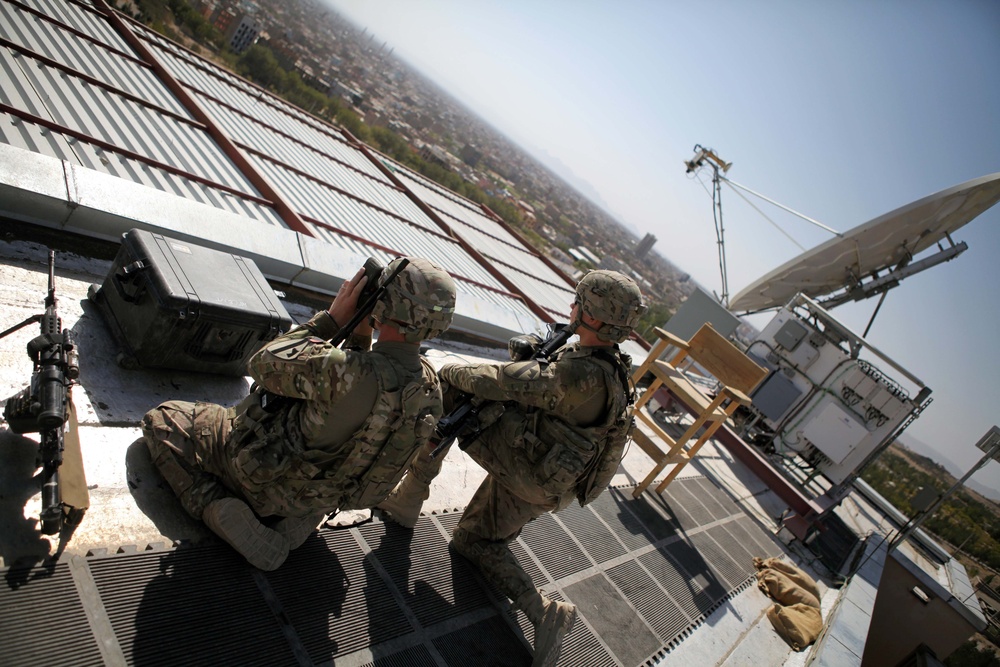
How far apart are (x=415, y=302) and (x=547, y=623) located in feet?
6.97

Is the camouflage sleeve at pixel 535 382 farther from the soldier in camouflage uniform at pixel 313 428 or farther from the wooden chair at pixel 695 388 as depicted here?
the wooden chair at pixel 695 388

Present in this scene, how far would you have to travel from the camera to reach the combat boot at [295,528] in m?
2.92

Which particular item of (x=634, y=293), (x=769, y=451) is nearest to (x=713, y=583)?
(x=634, y=293)

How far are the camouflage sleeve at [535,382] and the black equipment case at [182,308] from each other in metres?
1.39

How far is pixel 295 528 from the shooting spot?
294 cm

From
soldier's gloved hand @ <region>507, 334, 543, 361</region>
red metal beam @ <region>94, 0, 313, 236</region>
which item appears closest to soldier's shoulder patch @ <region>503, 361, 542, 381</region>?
soldier's gloved hand @ <region>507, 334, 543, 361</region>

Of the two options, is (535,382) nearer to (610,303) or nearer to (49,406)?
(610,303)

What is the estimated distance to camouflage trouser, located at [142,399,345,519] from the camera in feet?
8.87

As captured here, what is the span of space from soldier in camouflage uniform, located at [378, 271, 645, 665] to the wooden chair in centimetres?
244

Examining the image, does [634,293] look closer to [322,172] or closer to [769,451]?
[322,172]

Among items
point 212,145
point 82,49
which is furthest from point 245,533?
point 82,49

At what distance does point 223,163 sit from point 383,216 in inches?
120

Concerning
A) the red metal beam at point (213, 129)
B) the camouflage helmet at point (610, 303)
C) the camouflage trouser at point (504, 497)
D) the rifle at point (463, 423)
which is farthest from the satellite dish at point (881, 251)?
the red metal beam at point (213, 129)

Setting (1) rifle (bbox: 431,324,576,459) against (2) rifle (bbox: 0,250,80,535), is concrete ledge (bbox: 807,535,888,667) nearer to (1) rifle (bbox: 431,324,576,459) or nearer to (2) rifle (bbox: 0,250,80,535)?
(1) rifle (bbox: 431,324,576,459)
